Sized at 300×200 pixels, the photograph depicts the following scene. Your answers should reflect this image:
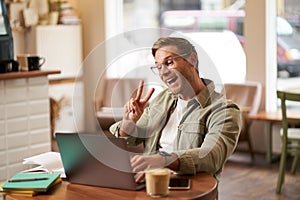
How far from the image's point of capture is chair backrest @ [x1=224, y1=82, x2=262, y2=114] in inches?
245

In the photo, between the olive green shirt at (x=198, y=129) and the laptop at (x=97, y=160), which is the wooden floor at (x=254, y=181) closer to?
the olive green shirt at (x=198, y=129)

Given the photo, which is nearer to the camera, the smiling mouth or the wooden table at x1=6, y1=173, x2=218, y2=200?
the wooden table at x1=6, y1=173, x2=218, y2=200

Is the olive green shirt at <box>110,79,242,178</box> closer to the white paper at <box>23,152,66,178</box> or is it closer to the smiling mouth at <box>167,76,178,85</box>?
the smiling mouth at <box>167,76,178,85</box>

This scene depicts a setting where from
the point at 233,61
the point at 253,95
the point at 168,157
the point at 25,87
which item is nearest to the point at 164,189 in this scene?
the point at 168,157

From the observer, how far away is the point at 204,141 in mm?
2301

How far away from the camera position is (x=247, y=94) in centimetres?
632

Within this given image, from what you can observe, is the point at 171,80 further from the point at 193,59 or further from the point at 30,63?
the point at 30,63

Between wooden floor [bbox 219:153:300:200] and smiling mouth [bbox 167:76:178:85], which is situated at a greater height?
smiling mouth [bbox 167:76:178:85]

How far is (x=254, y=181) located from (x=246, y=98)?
1263 mm

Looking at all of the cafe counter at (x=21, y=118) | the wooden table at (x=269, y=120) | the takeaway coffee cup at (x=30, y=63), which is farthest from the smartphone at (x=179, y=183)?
the wooden table at (x=269, y=120)

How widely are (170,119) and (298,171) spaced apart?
11.6 feet

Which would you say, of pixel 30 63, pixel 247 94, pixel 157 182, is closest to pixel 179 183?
pixel 157 182

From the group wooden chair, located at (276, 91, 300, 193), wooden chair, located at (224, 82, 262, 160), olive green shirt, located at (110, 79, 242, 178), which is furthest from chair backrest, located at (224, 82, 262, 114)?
olive green shirt, located at (110, 79, 242, 178)

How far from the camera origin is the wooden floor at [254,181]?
485 centimetres
